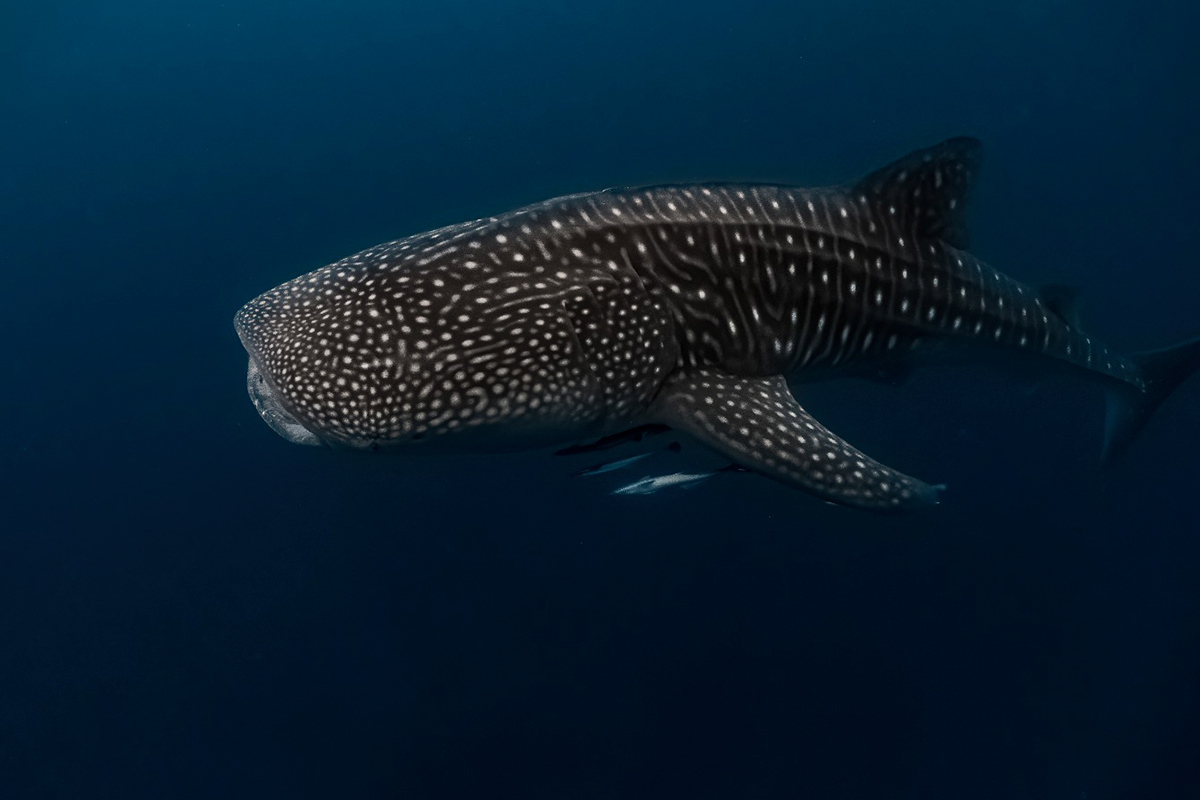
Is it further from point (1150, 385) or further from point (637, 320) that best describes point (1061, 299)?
point (637, 320)

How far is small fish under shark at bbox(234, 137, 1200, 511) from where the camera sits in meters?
3.81

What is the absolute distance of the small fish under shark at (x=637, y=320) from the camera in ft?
12.5

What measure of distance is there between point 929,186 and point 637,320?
2304mm

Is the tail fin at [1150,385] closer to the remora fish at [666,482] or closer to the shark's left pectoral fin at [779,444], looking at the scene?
the shark's left pectoral fin at [779,444]

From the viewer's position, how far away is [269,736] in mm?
8078

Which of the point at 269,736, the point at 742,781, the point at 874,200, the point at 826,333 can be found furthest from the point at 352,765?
the point at 874,200

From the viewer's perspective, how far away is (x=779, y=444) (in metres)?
4.25

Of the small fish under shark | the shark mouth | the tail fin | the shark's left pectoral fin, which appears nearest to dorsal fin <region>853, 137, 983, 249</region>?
the small fish under shark

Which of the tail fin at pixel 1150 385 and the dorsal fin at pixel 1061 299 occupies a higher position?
the dorsal fin at pixel 1061 299

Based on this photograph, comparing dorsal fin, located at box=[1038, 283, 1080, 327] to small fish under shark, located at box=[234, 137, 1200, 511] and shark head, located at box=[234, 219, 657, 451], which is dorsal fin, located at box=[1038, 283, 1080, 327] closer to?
small fish under shark, located at box=[234, 137, 1200, 511]

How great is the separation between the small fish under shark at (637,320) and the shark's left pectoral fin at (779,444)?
1 cm

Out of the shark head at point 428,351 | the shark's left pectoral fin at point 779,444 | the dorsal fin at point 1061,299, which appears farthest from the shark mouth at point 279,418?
the dorsal fin at point 1061,299

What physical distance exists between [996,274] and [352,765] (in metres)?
7.35

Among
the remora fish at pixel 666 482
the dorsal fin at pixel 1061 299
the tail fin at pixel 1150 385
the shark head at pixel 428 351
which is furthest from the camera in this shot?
the tail fin at pixel 1150 385
